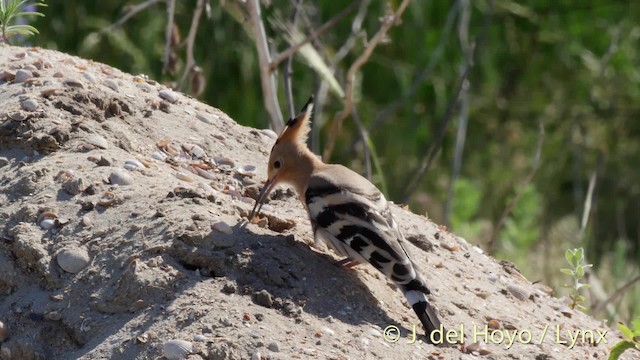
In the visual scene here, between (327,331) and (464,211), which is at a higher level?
(327,331)

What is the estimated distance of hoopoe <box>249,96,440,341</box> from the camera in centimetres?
401

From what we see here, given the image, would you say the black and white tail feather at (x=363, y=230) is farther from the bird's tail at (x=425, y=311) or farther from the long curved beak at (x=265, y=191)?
the long curved beak at (x=265, y=191)

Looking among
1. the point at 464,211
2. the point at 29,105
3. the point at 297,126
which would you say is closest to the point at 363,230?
the point at 297,126

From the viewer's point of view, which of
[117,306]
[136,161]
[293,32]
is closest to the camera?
[117,306]

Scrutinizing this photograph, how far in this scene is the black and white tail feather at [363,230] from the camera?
13.1 feet

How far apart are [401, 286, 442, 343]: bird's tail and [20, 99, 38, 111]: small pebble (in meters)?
1.57

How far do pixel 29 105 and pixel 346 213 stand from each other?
4.17 ft

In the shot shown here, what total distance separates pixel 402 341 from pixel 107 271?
99 cm

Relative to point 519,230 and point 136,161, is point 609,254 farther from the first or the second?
point 136,161

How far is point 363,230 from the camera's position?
415cm

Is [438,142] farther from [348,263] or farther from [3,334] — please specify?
[3,334]

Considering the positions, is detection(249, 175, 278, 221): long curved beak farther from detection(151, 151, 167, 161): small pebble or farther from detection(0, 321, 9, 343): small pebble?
detection(0, 321, 9, 343): small pebble

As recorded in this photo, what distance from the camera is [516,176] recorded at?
1042 cm

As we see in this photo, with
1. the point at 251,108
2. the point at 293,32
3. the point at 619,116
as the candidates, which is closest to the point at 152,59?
the point at 251,108
